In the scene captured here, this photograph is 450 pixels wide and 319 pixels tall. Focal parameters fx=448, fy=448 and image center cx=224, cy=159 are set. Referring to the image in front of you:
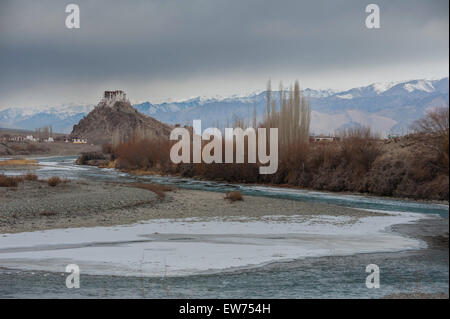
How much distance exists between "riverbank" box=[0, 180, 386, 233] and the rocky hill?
117642mm

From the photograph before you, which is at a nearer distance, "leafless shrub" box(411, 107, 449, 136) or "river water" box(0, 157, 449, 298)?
"river water" box(0, 157, 449, 298)

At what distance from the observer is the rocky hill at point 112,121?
143m

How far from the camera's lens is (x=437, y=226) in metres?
14.9

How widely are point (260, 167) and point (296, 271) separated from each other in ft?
86.8

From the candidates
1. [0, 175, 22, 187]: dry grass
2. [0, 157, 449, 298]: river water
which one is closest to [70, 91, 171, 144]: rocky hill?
[0, 175, 22, 187]: dry grass

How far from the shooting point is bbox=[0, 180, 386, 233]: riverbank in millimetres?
15578

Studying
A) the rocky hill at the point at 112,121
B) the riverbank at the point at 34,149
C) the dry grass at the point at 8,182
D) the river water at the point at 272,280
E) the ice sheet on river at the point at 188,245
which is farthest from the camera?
the rocky hill at the point at 112,121

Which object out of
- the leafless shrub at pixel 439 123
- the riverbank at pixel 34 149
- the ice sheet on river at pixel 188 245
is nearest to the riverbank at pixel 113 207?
the ice sheet on river at pixel 188 245

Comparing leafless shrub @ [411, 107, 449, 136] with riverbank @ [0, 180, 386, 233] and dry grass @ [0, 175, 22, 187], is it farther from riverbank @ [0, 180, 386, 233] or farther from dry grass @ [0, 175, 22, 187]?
dry grass @ [0, 175, 22, 187]

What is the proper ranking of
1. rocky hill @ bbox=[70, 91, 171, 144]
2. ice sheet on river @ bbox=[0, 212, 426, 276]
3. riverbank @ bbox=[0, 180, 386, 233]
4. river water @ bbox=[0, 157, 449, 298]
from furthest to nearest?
rocky hill @ bbox=[70, 91, 171, 144] → riverbank @ bbox=[0, 180, 386, 233] → ice sheet on river @ bbox=[0, 212, 426, 276] → river water @ bbox=[0, 157, 449, 298]

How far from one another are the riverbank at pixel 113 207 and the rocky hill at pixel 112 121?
118 meters

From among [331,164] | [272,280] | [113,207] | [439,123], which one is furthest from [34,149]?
[272,280]

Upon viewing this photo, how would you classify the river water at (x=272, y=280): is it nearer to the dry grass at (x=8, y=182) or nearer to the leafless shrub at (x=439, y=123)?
the leafless shrub at (x=439, y=123)
